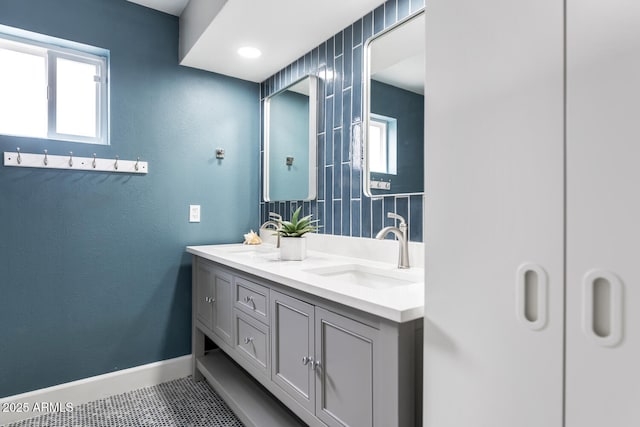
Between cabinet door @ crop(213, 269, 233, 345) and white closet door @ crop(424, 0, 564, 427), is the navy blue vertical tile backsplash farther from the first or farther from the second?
white closet door @ crop(424, 0, 564, 427)

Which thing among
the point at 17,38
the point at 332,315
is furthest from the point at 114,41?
the point at 332,315

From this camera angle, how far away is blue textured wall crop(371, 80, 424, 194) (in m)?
1.59

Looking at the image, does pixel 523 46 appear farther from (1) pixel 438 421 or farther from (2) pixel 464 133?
(1) pixel 438 421

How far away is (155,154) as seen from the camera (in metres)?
2.34

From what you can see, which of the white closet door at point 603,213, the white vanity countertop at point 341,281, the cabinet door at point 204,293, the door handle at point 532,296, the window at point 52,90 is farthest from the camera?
the cabinet door at point 204,293

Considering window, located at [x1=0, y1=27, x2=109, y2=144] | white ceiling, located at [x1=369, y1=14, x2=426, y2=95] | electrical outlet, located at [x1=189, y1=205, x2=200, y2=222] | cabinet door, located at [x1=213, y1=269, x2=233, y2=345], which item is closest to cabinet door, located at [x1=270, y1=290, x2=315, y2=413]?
cabinet door, located at [x1=213, y1=269, x2=233, y2=345]

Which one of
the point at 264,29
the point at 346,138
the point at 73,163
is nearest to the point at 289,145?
the point at 346,138

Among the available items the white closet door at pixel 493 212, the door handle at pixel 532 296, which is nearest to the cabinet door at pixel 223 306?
the white closet door at pixel 493 212

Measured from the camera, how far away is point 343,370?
1120 mm

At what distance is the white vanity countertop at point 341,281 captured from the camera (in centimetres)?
94

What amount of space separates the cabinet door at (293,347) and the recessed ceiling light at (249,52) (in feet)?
5.01

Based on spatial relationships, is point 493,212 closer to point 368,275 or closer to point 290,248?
point 368,275

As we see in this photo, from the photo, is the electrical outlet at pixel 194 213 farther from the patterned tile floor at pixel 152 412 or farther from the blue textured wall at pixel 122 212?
the patterned tile floor at pixel 152 412

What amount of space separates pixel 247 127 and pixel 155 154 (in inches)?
27.4
